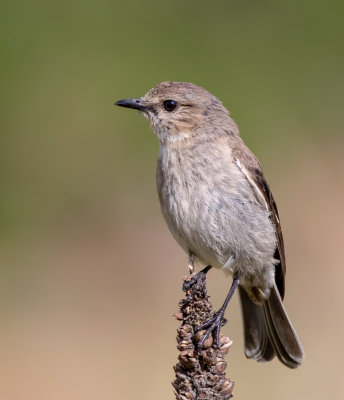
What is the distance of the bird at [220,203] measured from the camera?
5484 mm

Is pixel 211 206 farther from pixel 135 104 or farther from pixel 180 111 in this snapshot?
pixel 135 104

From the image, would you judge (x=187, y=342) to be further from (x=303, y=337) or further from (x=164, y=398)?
(x=303, y=337)

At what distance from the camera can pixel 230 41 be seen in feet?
34.4

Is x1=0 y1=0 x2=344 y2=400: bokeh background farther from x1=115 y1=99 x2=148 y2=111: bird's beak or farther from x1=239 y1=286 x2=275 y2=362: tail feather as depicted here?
x1=115 y1=99 x2=148 y2=111: bird's beak

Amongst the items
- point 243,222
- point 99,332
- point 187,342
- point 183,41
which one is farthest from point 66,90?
point 187,342

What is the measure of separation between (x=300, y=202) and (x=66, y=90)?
3.16 meters

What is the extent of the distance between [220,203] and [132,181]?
395 centimetres

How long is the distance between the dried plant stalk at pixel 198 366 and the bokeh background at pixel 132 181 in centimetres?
185

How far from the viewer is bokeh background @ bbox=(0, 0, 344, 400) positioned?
22.6 ft

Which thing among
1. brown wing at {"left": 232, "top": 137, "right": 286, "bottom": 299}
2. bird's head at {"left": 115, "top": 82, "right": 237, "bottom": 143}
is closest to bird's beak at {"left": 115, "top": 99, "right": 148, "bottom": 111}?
bird's head at {"left": 115, "top": 82, "right": 237, "bottom": 143}

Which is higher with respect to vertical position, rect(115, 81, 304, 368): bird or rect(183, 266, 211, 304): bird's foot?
rect(115, 81, 304, 368): bird

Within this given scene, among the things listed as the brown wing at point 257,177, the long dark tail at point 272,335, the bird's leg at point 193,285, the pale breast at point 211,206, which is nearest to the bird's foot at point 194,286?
the bird's leg at point 193,285

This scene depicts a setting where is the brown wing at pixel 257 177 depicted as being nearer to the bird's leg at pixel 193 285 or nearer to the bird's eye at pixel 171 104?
the bird's eye at pixel 171 104

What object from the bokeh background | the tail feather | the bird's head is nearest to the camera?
the bird's head
